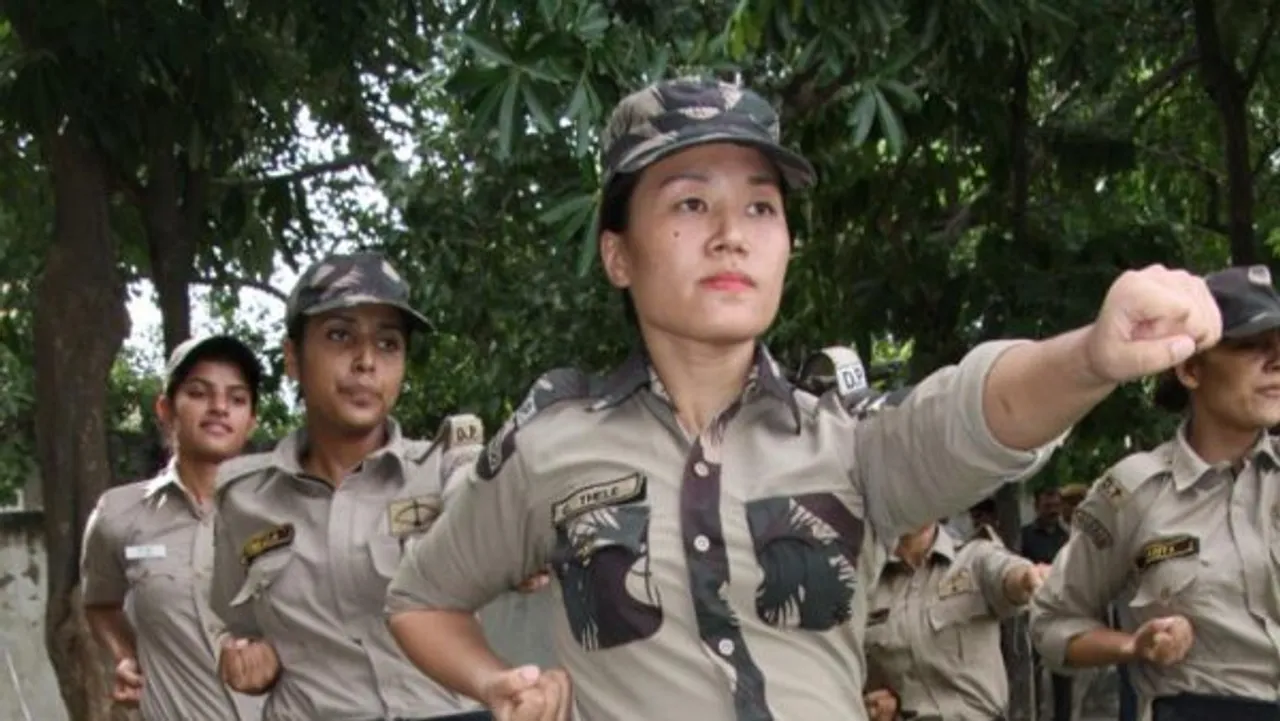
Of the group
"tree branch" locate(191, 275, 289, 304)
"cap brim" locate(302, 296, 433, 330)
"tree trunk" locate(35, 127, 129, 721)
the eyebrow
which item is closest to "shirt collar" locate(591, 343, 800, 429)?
the eyebrow

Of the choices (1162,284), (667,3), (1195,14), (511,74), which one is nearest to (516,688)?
(1162,284)

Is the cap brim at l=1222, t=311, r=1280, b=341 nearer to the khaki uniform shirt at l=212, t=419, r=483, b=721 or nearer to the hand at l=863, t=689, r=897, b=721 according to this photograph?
the khaki uniform shirt at l=212, t=419, r=483, b=721

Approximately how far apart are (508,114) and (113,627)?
7.70 feet

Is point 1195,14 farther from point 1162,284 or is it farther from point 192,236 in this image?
point 1162,284

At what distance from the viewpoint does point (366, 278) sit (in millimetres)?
4770

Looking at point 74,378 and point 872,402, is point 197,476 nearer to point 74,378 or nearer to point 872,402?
point 74,378

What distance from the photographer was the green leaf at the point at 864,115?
19.7ft

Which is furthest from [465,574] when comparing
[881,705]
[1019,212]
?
[1019,212]

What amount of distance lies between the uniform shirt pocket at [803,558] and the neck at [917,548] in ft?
13.0

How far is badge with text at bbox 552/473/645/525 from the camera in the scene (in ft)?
9.32

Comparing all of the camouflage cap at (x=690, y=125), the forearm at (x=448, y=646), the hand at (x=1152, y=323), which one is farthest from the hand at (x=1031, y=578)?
the hand at (x=1152, y=323)

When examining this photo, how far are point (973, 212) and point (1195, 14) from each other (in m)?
1.35

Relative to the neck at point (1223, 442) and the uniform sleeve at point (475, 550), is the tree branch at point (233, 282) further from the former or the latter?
the uniform sleeve at point (475, 550)

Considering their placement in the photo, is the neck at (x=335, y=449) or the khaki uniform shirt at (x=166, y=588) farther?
the khaki uniform shirt at (x=166, y=588)
